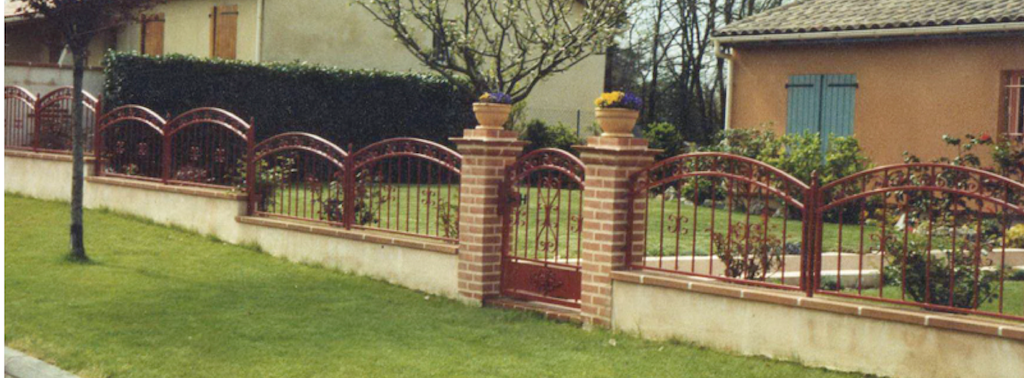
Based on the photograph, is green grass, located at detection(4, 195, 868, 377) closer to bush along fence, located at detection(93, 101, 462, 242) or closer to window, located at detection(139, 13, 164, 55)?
bush along fence, located at detection(93, 101, 462, 242)

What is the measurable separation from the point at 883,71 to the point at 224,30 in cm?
1238

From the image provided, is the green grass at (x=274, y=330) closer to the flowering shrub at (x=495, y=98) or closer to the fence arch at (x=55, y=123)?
the flowering shrub at (x=495, y=98)

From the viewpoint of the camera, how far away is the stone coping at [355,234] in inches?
393

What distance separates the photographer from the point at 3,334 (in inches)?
314

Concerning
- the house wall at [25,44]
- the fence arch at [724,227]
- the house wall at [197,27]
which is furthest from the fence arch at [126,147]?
the house wall at [25,44]

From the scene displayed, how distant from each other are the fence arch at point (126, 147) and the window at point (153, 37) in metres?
10.5

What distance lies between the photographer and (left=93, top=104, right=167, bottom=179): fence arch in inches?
573

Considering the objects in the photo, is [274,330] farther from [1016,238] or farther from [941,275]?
[1016,238]

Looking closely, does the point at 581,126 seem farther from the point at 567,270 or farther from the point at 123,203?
the point at 567,270

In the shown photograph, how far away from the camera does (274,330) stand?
8258mm

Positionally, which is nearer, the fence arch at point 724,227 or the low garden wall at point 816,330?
the low garden wall at point 816,330

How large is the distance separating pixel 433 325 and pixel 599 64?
19.8m

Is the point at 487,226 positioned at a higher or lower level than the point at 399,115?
lower

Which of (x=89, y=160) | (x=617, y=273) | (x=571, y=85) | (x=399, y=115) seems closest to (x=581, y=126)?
(x=571, y=85)
